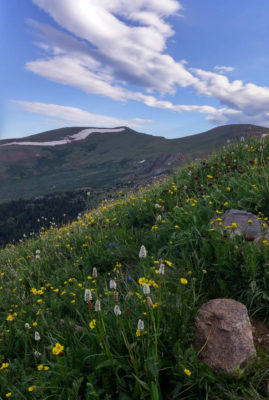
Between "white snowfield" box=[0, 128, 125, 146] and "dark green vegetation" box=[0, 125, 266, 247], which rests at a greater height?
"white snowfield" box=[0, 128, 125, 146]

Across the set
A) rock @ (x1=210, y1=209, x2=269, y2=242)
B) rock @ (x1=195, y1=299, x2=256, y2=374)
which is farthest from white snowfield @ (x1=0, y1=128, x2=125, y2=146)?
rock @ (x1=195, y1=299, x2=256, y2=374)

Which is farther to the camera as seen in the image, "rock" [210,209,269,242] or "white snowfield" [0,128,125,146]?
"white snowfield" [0,128,125,146]

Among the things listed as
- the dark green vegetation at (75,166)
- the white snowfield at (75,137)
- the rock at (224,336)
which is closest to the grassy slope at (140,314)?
the rock at (224,336)

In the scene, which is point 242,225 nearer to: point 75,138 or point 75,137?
point 75,138

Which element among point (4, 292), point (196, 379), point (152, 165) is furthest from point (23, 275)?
point (152, 165)

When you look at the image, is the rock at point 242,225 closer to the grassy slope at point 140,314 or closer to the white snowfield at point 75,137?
the grassy slope at point 140,314

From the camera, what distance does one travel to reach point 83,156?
164375mm


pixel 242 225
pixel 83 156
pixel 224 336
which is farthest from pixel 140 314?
pixel 83 156

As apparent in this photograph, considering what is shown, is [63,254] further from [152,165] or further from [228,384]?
[152,165]

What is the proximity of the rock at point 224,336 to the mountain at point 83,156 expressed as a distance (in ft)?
331

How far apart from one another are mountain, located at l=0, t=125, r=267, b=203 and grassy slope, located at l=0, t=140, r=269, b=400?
98293mm

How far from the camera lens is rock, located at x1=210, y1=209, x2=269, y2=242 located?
3619 mm

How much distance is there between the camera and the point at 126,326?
2670 millimetres

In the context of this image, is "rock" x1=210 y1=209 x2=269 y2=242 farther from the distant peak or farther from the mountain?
the distant peak
